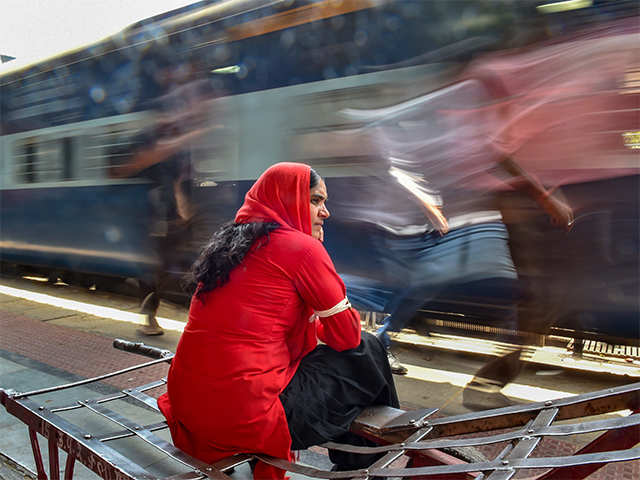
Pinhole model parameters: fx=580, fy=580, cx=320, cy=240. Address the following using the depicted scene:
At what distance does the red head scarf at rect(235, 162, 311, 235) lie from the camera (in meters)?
2.06

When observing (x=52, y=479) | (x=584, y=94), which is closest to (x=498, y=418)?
(x=52, y=479)

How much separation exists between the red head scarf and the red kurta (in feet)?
0.24

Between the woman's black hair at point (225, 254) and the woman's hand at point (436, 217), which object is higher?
the woman's black hair at point (225, 254)

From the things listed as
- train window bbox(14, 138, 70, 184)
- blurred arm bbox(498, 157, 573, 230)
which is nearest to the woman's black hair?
blurred arm bbox(498, 157, 573, 230)

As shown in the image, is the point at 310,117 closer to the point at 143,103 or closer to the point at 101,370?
the point at 143,103

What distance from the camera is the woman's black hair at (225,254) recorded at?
1968mm

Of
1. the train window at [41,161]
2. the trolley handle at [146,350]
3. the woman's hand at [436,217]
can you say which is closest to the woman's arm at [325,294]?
the trolley handle at [146,350]

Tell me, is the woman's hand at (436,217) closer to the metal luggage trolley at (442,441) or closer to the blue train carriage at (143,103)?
the blue train carriage at (143,103)

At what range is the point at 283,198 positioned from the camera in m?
2.08

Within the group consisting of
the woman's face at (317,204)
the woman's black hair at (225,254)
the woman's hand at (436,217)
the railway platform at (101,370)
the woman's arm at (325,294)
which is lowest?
the railway platform at (101,370)

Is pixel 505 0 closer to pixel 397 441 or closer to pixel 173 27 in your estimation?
pixel 397 441

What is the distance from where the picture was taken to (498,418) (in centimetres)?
183

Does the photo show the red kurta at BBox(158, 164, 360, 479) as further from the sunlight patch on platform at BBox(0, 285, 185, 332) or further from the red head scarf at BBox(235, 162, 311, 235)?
the sunlight patch on platform at BBox(0, 285, 185, 332)

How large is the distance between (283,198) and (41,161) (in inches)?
282
